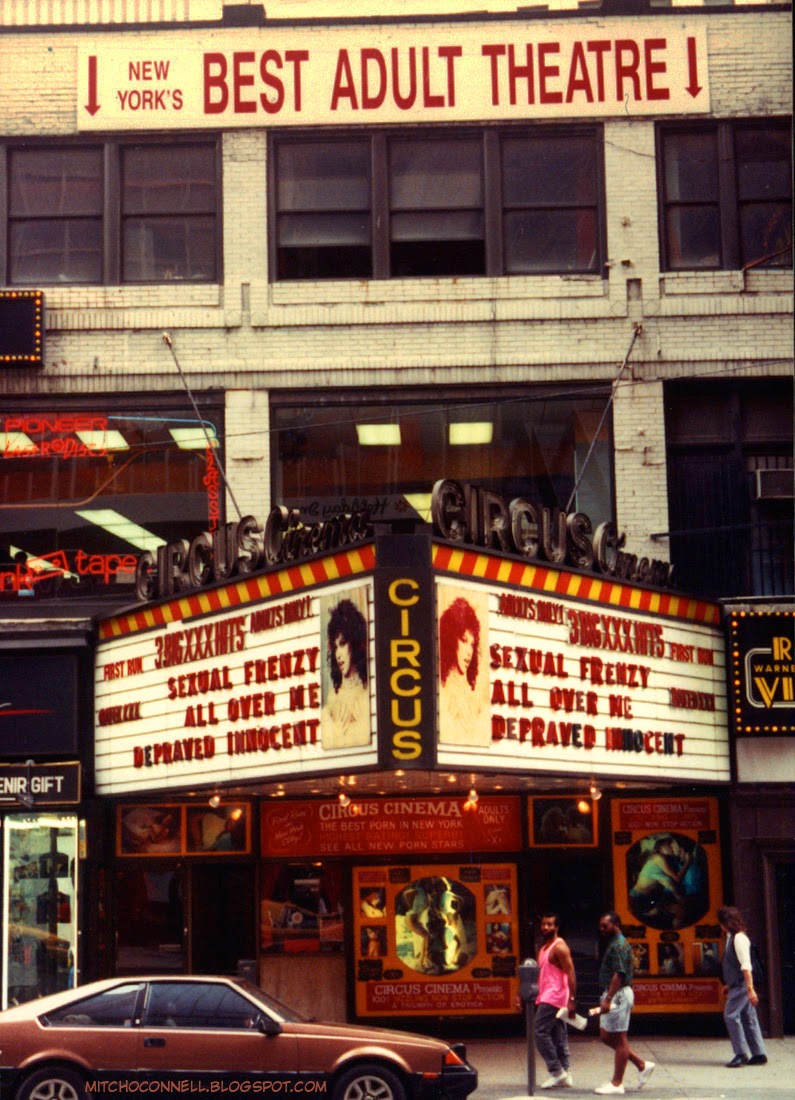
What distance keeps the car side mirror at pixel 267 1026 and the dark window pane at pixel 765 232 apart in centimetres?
1238

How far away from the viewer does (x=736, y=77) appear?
74.9 feet

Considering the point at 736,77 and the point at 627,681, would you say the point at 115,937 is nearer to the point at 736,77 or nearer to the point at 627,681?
the point at 627,681

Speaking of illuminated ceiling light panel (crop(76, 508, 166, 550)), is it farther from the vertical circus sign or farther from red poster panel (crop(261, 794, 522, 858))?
the vertical circus sign

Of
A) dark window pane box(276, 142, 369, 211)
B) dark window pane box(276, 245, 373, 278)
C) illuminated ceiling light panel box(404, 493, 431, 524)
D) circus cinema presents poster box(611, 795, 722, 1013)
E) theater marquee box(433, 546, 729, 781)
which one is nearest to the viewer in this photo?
theater marquee box(433, 546, 729, 781)

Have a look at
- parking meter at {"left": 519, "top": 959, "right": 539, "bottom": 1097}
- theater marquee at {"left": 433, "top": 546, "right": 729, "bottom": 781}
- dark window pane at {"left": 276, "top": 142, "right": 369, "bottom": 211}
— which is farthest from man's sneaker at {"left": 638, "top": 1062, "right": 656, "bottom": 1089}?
dark window pane at {"left": 276, "top": 142, "right": 369, "bottom": 211}

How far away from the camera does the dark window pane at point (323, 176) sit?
22594 mm

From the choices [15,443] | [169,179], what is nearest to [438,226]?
[169,179]

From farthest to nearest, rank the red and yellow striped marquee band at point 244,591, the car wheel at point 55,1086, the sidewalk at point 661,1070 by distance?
the sidewalk at point 661,1070 → the red and yellow striped marquee band at point 244,591 → the car wheel at point 55,1086

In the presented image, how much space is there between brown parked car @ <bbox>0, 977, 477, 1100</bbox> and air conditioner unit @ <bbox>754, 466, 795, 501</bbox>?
→ 9.55 m

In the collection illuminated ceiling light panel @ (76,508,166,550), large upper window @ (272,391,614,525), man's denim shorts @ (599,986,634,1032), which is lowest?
man's denim shorts @ (599,986,634,1032)

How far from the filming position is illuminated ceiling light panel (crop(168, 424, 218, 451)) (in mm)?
22109

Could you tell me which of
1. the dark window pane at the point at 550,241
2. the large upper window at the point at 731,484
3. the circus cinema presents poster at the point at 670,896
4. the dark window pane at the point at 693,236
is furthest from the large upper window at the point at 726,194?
the circus cinema presents poster at the point at 670,896

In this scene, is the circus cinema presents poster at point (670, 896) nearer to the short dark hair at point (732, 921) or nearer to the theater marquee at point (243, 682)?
the short dark hair at point (732, 921)

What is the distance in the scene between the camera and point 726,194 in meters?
22.7
